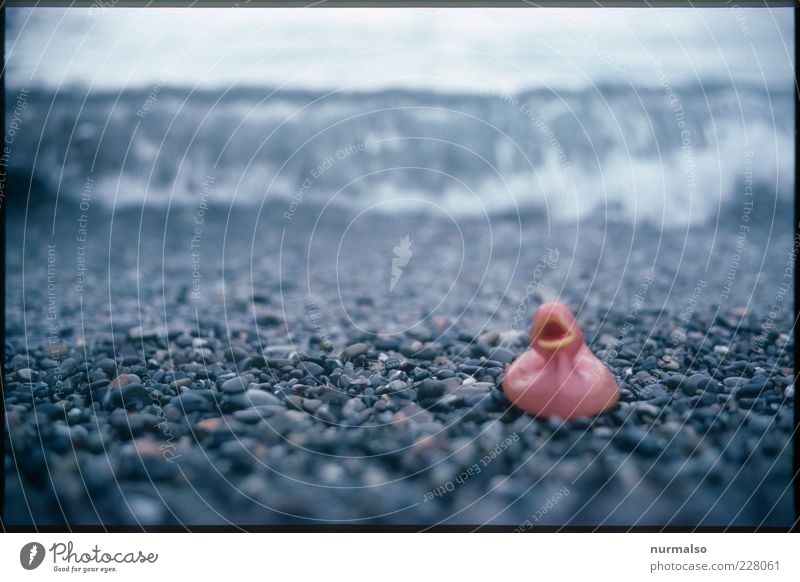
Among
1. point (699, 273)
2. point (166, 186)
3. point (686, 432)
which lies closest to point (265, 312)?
point (166, 186)

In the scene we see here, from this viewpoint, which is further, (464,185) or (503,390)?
(464,185)

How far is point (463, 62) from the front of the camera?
142 cm

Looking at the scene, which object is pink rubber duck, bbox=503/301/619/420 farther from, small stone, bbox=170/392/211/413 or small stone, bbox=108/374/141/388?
small stone, bbox=108/374/141/388

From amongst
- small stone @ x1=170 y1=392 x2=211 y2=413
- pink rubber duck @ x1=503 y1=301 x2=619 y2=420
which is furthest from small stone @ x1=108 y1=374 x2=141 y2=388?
pink rubber duck @ x1=503 y1=301 x2=619 y2=420

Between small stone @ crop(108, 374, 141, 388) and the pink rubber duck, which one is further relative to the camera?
small stone @ crop(108, 374, 141, 388)

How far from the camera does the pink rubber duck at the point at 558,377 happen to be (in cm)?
110

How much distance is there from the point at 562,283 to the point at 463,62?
2.81 ft

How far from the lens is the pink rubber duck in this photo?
1.10 metres

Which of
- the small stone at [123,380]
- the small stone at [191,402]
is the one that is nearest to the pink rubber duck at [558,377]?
Answer: the small stone at [191,402]

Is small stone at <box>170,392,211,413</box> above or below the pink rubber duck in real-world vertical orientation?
below

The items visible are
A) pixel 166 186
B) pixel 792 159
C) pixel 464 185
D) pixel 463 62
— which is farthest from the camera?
pixel 464 185

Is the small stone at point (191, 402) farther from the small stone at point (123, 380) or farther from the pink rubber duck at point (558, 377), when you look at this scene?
the pink rubber duck at point (558, 377)

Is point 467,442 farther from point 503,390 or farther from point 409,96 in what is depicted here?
point 409,96

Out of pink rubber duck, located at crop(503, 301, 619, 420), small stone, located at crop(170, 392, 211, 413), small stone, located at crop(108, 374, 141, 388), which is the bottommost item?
small stone, located at crop(170, 392, 211, 413)
